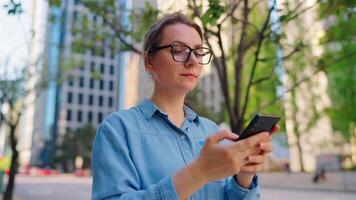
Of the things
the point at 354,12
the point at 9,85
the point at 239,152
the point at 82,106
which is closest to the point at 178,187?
the point at 239,152

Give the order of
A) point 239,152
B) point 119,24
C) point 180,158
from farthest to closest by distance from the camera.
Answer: point 119,24 → point 180,158 → point 239,152

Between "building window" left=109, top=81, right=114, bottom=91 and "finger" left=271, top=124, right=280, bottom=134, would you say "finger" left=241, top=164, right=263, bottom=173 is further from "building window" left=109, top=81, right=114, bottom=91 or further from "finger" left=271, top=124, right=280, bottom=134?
"building window" left=109, top=81, right=114, bottom=91

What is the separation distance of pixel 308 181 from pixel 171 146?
73.1ft

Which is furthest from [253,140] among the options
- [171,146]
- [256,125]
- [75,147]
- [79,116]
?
[79,116]

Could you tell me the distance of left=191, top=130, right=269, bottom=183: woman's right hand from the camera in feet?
3.30

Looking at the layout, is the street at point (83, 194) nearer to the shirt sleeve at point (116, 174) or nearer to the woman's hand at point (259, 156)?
the shirt sleeve at point (116, 174)

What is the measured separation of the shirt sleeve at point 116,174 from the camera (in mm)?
1082

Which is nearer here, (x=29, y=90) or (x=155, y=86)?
(x=155, y=86)

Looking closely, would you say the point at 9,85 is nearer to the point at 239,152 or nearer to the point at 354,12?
the point at 354,12

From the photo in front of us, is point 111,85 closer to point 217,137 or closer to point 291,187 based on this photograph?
point 291,187

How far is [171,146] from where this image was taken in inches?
52.2

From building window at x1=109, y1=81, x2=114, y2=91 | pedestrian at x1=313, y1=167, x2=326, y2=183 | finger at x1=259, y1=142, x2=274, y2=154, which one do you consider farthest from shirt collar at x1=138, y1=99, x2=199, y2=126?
building window at x1=109, y1=81, x2=114, y2=91

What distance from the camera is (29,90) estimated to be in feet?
39.0

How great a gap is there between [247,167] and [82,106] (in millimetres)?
80119
